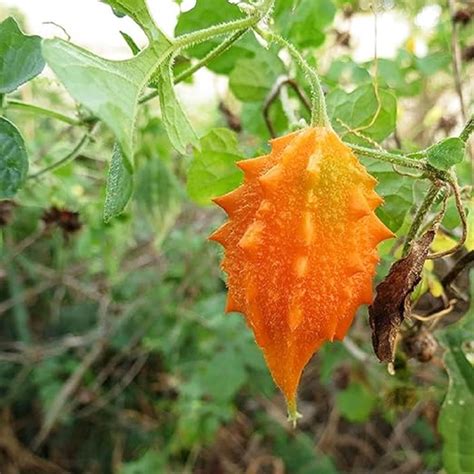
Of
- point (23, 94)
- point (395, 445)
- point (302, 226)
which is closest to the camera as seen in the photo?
point (302, 226)

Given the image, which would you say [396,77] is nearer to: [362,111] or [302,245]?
[362,111]

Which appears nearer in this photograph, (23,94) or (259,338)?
(259,338)

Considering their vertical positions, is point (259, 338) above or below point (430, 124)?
above

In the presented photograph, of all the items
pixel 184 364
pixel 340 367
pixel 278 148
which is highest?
pixel 278 148

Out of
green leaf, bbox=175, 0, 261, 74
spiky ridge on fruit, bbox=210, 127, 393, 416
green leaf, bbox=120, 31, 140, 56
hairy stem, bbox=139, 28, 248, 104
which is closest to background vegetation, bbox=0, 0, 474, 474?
green leaf, bbox=175, 0, 261, 74

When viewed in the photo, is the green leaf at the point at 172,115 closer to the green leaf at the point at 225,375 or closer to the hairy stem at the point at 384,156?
the hairy stem at the point at 384,156

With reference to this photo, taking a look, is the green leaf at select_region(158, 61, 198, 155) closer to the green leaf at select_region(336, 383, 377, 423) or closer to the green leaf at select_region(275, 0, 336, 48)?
the green leaf at select_region(275, 0, 336, 48)

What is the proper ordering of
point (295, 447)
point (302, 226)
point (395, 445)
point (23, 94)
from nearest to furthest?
point (302, 226) < point (23, 94) < point (295, 447) < point (395, 445)

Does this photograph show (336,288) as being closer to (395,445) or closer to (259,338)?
(259,338)

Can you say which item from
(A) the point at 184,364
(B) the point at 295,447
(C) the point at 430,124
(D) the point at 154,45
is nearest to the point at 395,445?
(B) the point at 295,447
